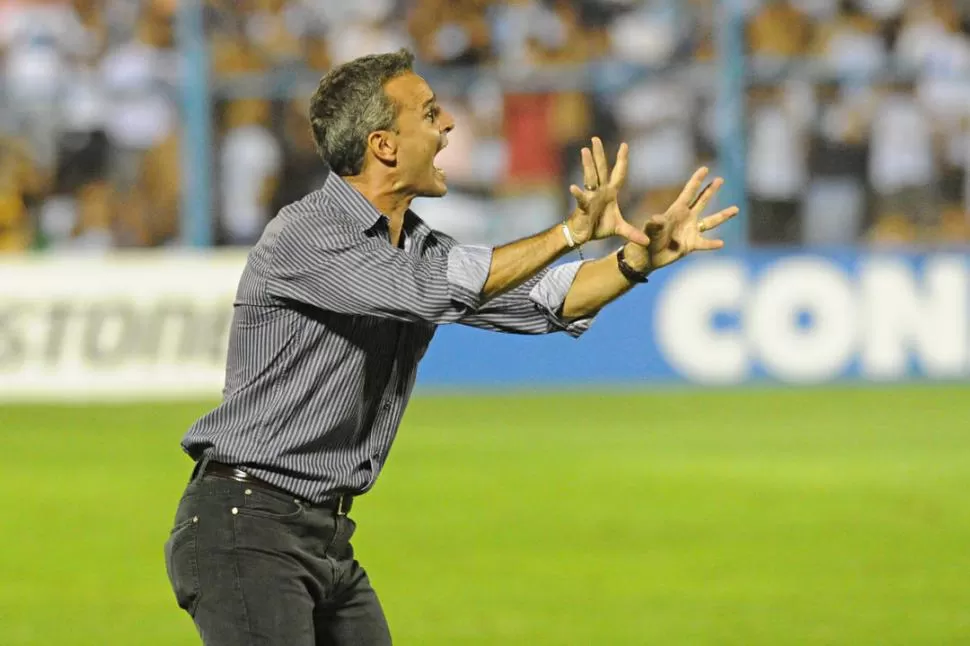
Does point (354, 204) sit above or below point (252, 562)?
above

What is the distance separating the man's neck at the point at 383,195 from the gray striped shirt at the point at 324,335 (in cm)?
7

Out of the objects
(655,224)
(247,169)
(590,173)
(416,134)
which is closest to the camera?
(590,173)

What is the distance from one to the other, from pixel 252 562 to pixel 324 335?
56cm

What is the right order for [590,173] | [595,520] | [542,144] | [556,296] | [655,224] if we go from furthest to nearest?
[542,144], [595,520], [556,296], [655,224], [590,173]

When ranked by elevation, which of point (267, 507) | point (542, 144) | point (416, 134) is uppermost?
point (542, 144)

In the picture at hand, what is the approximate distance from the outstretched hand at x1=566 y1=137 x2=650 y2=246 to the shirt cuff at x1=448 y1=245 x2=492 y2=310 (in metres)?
0.22

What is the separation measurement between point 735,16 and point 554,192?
2.34 metres

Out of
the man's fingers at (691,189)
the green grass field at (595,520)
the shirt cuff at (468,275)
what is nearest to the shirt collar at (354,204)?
the shirt cuff at (468,275)

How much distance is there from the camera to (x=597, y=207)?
4246 millimetres

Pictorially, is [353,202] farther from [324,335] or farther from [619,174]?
[619,174]

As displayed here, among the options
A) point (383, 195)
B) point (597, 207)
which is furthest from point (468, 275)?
point (383, 195)

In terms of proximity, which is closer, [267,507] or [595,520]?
[267,507]

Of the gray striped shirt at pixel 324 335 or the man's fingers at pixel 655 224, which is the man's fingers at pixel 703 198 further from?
the gray striped shirt at pixel 324 335

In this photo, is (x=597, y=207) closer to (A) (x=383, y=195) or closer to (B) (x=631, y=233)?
(B) (x=631, y=233)
